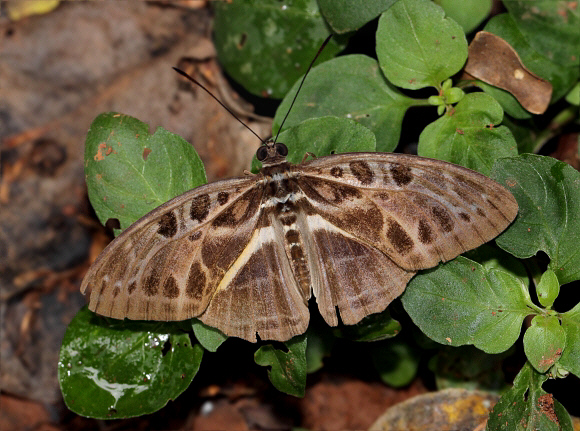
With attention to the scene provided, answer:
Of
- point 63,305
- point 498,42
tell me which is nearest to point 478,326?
point 498,42

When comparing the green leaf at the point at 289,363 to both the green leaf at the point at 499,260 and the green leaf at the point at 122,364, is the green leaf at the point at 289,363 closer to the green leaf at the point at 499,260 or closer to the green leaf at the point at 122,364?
the green leaf at the point at 122,364

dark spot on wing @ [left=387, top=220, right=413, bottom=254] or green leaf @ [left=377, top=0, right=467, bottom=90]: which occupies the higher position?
green leaf @ [left=377, top=0, right=467, bottom=90]

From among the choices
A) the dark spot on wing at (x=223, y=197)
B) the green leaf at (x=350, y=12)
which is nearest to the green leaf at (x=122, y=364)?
the dark spot on wing at (x=223, y=197)

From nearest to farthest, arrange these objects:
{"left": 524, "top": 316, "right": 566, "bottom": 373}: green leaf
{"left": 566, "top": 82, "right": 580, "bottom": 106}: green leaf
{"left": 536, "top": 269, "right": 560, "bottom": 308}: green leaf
→ {"left": 524, "top": 316, "right": 566, "bottom": 373}: green leaf, {"left": 536, "top": 269, "right": 560, "bottom": 308}: green leaf, {"left": 566, "top": 82, "right": 580, "bottom": 106}: green leaf

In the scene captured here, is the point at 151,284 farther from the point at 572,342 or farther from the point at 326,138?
the point at 572,342

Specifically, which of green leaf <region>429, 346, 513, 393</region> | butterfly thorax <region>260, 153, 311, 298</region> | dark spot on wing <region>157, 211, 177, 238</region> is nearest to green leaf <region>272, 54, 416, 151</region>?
butterfly thorax <region>260, 153, 311, 298</region>

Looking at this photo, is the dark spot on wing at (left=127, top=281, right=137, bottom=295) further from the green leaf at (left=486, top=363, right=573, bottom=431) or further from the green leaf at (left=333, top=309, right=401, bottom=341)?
the green leaf at (left=486, top=363, right=573, bottom=431)

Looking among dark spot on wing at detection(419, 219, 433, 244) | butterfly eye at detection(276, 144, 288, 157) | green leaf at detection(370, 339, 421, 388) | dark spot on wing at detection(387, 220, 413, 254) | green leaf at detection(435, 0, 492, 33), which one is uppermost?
green leaf at detection(435, 0, 492, 33)

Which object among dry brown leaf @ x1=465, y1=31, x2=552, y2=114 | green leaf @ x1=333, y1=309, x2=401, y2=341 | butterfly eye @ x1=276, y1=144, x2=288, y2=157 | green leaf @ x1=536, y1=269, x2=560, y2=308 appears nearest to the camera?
green leaf @ x1=536, y1=269, x2=560, y2=308
